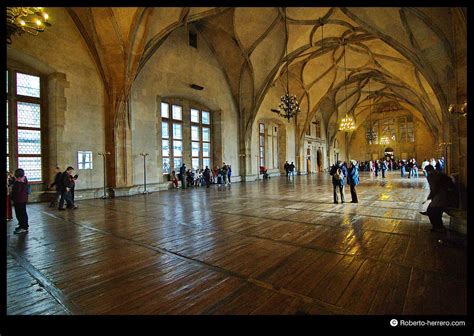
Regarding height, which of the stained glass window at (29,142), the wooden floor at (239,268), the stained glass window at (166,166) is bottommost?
the wooden floor at (239,268)

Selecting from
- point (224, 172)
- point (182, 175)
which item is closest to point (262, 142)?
point (224, 172)

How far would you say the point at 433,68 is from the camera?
10.4m

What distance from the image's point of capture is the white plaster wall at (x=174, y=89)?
1151 cm

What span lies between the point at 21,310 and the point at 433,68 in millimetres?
14372

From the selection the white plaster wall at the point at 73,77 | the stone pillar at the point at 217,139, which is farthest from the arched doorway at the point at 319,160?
the white plaster wall at the point at 73,77

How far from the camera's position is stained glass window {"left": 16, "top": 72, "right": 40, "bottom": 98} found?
28.3ft

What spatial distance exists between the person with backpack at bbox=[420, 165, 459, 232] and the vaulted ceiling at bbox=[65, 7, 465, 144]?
2.14 metres

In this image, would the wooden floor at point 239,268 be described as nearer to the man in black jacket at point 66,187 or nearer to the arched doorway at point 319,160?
the man in black jacket at point 66,187

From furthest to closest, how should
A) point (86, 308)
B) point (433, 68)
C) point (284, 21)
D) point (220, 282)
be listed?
point (284, 21) < point (433, 68) < point (220, 282) < point (86, 308)

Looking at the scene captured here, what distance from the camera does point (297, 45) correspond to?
15.1 meters

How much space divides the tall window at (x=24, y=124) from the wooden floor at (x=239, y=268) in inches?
206

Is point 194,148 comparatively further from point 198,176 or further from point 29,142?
point 29,142
